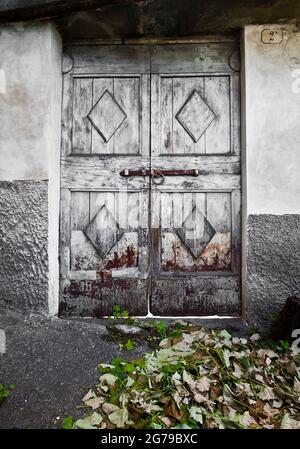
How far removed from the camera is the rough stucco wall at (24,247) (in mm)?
2869

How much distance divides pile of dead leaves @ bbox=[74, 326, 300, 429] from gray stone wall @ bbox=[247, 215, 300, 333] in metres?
0.50

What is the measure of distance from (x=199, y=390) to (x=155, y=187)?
1.83 m

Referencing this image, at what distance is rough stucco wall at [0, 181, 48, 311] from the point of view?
9.41 feet

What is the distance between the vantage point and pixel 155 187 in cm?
321

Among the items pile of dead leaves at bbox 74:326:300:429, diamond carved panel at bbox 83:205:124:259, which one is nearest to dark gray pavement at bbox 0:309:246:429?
pile of dead leaves at bbox 74:326:300:429

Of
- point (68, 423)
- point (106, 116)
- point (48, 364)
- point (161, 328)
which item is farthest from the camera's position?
point (106, 116)

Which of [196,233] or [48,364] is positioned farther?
[196,233]

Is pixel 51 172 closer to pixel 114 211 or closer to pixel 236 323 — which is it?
pixel 114 211

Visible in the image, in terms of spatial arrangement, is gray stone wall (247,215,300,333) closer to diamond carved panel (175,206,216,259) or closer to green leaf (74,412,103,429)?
diamond carved panel (175,206,216,259)

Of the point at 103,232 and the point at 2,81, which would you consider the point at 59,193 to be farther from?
the point at 2,81

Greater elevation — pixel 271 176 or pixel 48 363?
pixel 271 176

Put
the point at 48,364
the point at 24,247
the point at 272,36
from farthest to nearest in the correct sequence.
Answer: the point at 272,36 → the point at 24,247 → the point at 48,364

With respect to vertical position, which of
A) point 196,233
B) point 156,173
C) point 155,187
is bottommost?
point 196,233

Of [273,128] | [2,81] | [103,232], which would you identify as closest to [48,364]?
[103,232]
